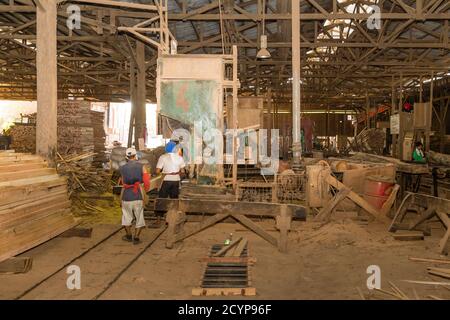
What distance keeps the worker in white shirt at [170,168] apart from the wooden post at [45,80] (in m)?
2.50

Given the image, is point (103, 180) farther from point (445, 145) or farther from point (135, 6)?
point (445, 145)

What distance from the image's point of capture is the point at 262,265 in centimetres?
714

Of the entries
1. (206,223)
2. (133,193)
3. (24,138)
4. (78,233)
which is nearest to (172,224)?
(206,223)

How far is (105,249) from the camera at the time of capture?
26.7ft

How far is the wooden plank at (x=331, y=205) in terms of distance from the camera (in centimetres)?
1007

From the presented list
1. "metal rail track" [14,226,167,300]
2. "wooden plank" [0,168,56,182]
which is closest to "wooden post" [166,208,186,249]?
"metal rail track" [14,226,167,300]

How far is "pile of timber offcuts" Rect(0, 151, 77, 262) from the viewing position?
691 centimetres

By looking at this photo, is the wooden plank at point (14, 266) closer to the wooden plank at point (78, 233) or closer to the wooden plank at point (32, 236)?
the wooden plank at point (32, 236)

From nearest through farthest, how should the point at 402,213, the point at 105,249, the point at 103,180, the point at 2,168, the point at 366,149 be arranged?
1. the point at 2,168
2. the point at 105,249
3. the point at 402,213
4. the point at 103,180
5. the point at 366,149

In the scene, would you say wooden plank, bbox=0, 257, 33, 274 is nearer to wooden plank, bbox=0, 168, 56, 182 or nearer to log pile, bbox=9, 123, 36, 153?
wooden plank, bbox=0, 168, 56, 182

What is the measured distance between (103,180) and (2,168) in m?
5.56

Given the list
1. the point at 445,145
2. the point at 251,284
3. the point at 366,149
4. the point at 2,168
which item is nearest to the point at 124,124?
the point at 366,149

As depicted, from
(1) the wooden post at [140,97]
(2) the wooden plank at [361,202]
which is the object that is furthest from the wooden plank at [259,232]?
(1) the wooden post at [140,97]

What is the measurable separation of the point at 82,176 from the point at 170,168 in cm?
367
